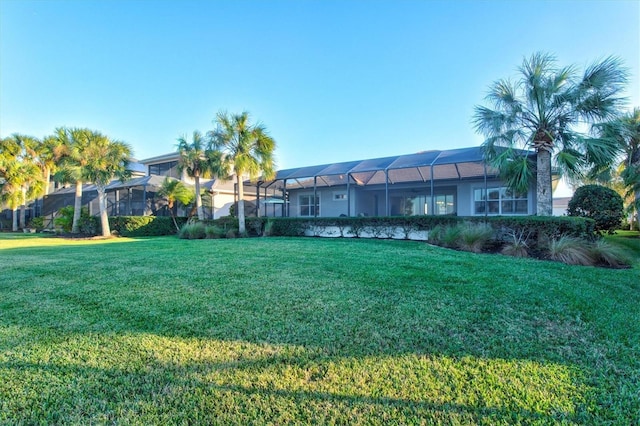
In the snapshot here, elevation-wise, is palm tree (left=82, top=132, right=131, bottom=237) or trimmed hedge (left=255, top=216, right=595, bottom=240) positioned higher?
palm tree (left=82, top=132, right=131, bottom=237)

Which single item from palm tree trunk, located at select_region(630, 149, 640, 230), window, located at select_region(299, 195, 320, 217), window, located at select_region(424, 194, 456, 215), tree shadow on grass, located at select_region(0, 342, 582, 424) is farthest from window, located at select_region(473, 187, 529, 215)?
tree shadow on grass, located at select_region(0, 342, 582, 424)

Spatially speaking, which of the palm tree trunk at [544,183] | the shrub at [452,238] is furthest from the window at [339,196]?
the palm tree trunk at [544,183]

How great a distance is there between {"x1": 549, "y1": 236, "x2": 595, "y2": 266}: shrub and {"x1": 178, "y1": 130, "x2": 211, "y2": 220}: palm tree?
1525 cm

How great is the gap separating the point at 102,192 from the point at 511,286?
63.9 feet

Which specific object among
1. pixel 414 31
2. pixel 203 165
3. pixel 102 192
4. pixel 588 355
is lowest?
pixel 588 355

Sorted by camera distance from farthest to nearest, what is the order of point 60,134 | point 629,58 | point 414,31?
1. point 60,134
2. point 414,31
3. point 629,58

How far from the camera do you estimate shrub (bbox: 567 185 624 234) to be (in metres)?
11.6

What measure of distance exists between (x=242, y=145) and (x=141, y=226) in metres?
8.32

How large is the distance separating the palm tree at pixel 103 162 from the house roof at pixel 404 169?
818 cm

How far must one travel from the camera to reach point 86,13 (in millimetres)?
10766

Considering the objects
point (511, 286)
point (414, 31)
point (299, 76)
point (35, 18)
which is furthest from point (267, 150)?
point (511, 286)

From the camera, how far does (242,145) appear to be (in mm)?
14977

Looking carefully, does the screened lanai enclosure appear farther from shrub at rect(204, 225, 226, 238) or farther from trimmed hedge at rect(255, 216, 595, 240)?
shrub at rect(204, 225, 226, 238)

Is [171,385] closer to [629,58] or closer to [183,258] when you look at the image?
[183,258]
